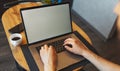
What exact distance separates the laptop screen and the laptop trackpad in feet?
0.66

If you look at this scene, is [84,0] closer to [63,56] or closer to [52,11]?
[52,11]

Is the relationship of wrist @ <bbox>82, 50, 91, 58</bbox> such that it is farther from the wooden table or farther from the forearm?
the wooden table

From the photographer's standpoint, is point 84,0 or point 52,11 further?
point 84,0

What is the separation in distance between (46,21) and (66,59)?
0.33 metres

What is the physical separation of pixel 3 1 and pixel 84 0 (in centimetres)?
126

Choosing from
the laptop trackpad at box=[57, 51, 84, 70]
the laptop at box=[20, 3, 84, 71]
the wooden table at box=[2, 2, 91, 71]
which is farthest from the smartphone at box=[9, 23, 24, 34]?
the laptop trackpad at box=[57, 51, 84, 70]

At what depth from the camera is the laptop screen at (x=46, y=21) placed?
1.09 m

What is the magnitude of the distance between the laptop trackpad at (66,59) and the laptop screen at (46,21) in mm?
200

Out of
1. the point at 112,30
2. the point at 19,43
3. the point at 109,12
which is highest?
the point at 19,43

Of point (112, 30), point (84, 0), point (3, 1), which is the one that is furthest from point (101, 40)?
point (3, 1)

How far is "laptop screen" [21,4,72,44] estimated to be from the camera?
3.58ft

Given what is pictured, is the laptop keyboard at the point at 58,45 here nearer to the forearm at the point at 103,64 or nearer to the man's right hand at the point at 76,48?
the man's right hand at the point at 76,48

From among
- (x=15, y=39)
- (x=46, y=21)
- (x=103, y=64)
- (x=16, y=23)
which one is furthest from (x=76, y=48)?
(x=16, y=23)

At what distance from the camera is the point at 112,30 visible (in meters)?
2.11
